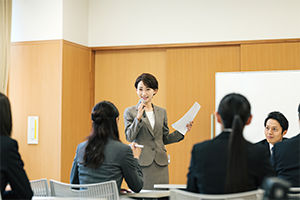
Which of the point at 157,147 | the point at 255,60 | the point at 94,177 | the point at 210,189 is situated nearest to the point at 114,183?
the point at 94,177

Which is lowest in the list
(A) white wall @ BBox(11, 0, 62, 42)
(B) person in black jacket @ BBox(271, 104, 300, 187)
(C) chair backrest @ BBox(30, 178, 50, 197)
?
(C) chair backrest @ BBox(30, 178, 50, 197)

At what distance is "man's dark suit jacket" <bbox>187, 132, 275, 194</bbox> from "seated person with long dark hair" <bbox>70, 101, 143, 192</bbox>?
51 cm

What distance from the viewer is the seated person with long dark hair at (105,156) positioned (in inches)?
73.5

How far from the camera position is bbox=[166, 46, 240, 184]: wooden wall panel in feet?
13.9

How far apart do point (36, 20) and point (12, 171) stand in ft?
9.64

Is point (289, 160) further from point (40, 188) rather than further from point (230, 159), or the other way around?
point (40, 188)

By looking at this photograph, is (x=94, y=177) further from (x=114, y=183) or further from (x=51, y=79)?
(x=51, y=79)

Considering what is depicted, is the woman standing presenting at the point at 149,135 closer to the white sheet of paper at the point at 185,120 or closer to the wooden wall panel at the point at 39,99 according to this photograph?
the white sheet of paper at the point at 185,120

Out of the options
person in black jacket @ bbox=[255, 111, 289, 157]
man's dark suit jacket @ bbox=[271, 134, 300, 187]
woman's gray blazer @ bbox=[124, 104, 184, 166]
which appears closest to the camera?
man's dark suit jacket @ bbox=[271, 134, 300, 187]

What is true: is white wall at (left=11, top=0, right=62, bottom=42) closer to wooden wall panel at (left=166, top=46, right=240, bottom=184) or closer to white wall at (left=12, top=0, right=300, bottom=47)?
white wall at (left=12, top=0, right=300, bottom=47)

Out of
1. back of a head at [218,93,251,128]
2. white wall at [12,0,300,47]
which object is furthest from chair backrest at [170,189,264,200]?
white wall at [12,0,300,47]

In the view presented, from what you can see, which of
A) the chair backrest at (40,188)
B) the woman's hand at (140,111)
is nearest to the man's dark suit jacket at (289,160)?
the woman's hand at (140,111)

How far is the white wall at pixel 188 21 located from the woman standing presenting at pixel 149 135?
164 centimetres

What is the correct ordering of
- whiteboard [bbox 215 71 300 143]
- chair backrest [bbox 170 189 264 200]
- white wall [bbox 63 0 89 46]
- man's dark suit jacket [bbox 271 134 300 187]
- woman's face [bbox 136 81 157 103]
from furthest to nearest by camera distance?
1. white wall [bbox 63 0 89 46]
2. whiteboard [bbox 215 71 300 143]
3. woman's face [bbox 136 81 157 103]
4. man's dark suit jacket [bbox 271 134 300 187]
5. chair backrest [bbox 170 189 264 200]
